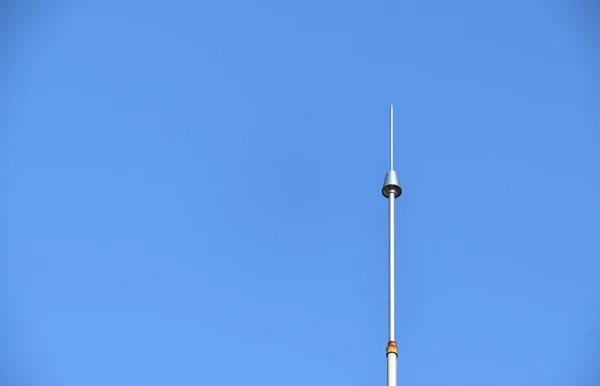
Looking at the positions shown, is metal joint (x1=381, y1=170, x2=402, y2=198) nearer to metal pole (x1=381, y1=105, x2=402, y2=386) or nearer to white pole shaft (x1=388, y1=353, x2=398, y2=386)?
metal pole (x1=381, y1=105, x2=402, y2=386)

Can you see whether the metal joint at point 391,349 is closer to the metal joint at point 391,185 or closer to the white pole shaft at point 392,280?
the white pole shaft at point 392,280

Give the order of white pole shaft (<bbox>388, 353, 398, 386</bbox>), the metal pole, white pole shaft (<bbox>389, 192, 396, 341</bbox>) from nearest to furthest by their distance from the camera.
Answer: white pole shaft (<bbox>388, 353, 398, 386</bbox>) < the metal pole < white pole shaft (<bbox>389, 192, 396, 341</bbox>)

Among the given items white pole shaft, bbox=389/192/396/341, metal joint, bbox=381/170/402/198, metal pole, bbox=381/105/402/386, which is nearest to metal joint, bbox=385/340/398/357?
metal pole, bbox=381/105/402/386

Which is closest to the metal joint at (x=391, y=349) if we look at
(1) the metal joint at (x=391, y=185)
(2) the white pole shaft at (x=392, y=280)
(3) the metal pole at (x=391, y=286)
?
(3) the metal pole at (x=391, y=286)

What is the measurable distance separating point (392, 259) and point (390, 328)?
8.46 ft

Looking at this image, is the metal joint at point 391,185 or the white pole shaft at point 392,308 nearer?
the white pole shaft at point 392,308

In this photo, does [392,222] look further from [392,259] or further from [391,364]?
[391,364]

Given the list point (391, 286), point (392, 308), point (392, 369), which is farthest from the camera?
point (391, 286)

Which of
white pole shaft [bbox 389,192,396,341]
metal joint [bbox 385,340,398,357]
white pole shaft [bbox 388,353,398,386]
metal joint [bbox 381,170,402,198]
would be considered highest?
metal joint [bbox 381,170,402,198]

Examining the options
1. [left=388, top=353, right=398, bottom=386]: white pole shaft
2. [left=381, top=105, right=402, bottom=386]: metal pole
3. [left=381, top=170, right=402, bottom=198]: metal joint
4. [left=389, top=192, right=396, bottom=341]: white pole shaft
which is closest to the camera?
[left=388, top=353, right=398, bottom=386]: white pole shaft

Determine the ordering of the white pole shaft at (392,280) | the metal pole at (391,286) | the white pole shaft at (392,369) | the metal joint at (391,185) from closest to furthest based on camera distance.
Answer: the white pole shaft at (392,369) < the metal pole at (391,286) < the white pole shaft at (392,280) < the metal joint at (391,185)

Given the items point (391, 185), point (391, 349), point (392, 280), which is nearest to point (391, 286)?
point (392, 280)

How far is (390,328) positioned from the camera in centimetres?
2939

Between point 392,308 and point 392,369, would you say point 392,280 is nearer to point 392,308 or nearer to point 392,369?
point 392,308
